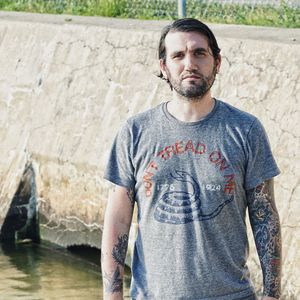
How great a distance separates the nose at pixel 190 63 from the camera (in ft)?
14.3

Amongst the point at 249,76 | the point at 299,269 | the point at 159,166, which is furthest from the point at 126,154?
the point at 249,76

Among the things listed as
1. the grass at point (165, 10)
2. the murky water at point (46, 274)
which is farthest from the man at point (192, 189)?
the grass at point (165, 10)

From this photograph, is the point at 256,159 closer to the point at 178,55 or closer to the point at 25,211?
the point at 178,55

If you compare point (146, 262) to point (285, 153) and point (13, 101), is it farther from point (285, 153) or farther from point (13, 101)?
point (13, 101)

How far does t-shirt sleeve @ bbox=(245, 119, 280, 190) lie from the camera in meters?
4.32

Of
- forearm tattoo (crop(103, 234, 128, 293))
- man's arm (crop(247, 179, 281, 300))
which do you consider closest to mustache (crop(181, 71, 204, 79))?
man's arm (crop(247, 179, 281, 300))

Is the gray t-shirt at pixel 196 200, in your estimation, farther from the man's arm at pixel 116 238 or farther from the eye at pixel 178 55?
the eye at pixel 178 55

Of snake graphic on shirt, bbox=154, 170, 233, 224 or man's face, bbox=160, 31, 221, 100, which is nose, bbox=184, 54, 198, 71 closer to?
Result: man's face, bbox=160, 31, 221, 100

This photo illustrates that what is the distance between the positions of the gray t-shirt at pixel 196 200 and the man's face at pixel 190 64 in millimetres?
101

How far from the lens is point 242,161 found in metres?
4.30

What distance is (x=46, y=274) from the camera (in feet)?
29.2

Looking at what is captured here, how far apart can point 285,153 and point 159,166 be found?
3063 millimetres

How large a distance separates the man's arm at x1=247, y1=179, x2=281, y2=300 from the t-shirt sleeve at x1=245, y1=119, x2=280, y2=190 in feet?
0.09

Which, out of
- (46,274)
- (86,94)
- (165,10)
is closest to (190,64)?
(46,274)
